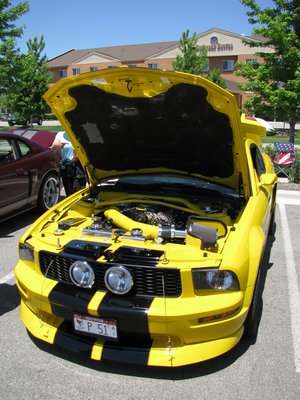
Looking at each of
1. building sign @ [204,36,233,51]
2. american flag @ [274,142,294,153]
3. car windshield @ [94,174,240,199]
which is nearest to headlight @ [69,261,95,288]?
car windshield @ [94,174,240,199]

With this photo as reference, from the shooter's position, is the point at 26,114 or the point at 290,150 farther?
the point at 26,114

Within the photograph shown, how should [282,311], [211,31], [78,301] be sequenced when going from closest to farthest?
[78,301] < [282,311] < [211,31]

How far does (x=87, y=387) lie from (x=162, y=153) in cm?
230

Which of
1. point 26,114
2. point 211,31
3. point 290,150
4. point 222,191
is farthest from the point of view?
point 211,31

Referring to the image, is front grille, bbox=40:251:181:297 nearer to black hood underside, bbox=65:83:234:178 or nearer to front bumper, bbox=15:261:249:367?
front bumper, bbox=15:261:249:367

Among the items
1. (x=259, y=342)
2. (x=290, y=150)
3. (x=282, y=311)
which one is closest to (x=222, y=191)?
(x=282, y=311)

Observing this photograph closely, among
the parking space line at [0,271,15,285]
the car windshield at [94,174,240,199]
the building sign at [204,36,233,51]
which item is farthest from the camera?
the building sign at [204,36,233,51]

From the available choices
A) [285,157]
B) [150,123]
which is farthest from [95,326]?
[285,157]

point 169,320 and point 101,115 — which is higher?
point 101,115

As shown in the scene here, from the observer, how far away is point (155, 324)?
2.39 m

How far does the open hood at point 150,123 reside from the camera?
115 inches

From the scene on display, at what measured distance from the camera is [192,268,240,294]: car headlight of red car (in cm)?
249

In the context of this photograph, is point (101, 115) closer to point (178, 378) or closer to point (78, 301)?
point (78, 301)

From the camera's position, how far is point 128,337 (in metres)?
2.56
